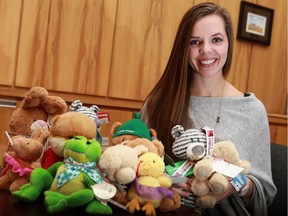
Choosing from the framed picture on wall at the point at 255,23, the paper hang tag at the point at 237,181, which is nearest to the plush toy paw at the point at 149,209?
the paper hang tag at the point at 237,181

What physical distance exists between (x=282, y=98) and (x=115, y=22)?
162cm

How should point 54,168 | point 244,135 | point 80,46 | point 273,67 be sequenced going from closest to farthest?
point 54,168
point 244,135
point 80,46
point 273,67

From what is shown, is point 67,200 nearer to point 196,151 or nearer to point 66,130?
point 66,130

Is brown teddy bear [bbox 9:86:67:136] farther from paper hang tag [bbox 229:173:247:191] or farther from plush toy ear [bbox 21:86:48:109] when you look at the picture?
paper hang tag [bbox 229:173:247:191]

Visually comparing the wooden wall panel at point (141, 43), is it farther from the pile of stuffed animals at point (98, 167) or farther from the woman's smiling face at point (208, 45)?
the pile of stuffed animals at point (98, 167)

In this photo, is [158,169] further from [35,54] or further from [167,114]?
[35,54]

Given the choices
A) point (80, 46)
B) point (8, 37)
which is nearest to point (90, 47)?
point (80, 46)

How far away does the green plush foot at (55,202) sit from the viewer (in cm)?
73

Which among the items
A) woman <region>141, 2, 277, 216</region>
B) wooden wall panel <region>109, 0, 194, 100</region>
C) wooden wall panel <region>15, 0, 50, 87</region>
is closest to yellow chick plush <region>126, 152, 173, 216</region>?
woman <region>141, 2, 277, 216</region>

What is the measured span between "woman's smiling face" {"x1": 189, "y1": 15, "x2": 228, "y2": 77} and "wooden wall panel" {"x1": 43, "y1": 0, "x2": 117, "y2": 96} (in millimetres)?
934

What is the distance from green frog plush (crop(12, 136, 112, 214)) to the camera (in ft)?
2.44

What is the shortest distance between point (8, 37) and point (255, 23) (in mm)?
1847

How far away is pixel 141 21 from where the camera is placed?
237 cm

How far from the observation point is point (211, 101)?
147 centimetres
